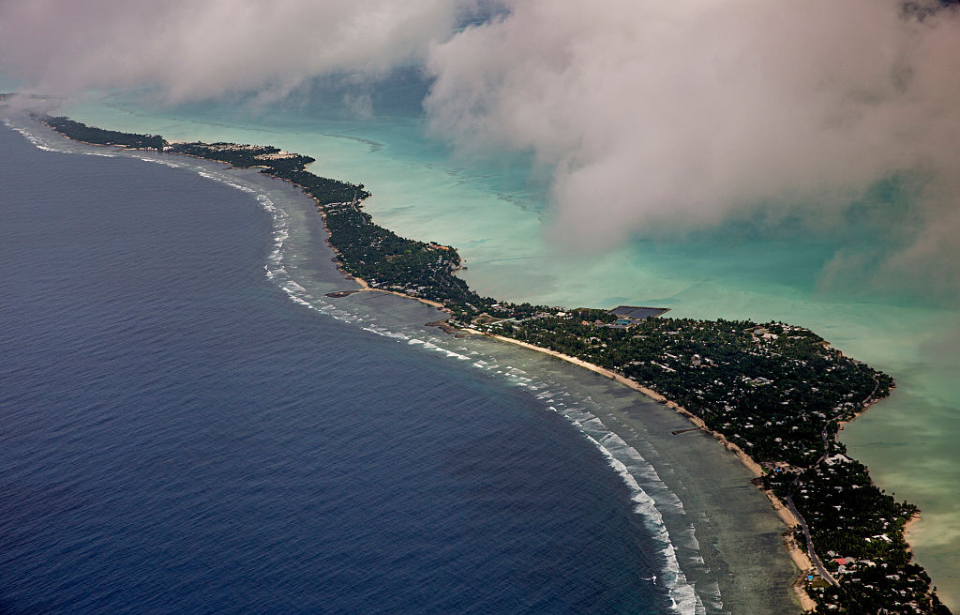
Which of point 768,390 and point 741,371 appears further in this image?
point 741,371

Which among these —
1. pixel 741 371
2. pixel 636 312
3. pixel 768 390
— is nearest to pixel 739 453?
pixel 768 390

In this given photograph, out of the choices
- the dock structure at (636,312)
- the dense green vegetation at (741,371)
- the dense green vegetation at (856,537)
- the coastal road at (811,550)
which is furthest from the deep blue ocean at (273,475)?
the dock structure at (636,312)

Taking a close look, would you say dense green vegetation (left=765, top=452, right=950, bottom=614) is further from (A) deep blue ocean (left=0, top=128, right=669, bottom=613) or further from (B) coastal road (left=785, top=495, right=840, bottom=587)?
(A) deep blue ocean (left=0, top=128, right=669, bottom=613)

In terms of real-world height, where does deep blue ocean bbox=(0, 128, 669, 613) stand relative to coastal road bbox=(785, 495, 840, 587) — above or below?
below

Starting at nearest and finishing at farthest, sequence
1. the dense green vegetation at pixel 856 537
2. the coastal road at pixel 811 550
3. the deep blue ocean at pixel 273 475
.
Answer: the dense green vegetation at pixel 856 537 → the coastal road at pixel 811 550 → the deep blue ocean at pixel 273 475

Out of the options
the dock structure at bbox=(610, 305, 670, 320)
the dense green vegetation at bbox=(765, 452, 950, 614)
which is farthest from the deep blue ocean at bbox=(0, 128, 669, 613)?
the dock structure at bbox=(610, 305, 670, 320)

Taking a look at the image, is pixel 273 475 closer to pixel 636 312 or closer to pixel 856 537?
pixel 856 537

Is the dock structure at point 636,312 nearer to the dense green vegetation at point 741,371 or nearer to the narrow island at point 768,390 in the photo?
the narrow island at point 768,390
